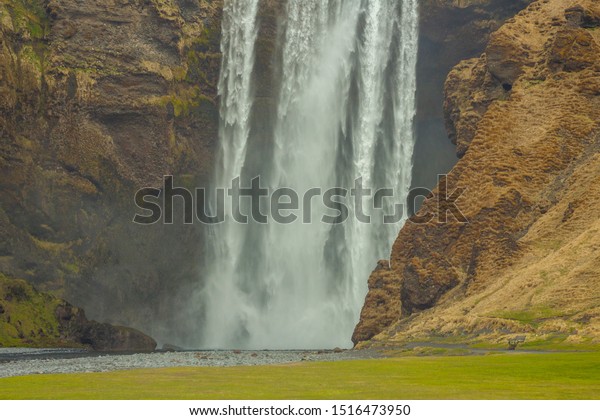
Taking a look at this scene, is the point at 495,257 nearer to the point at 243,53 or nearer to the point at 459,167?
the point at 459,167

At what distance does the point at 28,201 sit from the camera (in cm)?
13388

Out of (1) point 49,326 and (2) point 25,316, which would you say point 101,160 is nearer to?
(2) point 25,316

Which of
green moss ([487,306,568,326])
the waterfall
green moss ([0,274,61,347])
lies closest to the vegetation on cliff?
green moss ([0,274,61,347])

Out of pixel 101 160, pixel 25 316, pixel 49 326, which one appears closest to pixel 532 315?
pixel 49 326

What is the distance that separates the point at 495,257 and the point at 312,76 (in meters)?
55.1

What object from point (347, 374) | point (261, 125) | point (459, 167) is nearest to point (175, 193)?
point (261, 125)

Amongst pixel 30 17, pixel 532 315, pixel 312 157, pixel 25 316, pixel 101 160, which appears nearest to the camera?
pixel 532 315

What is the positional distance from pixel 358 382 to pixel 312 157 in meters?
91.2

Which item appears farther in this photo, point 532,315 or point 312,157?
point 312,157

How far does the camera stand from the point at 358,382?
132 ft

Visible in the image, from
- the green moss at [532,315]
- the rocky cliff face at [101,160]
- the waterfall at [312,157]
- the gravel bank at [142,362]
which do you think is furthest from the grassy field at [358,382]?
the rocky cliff face at [101,160]

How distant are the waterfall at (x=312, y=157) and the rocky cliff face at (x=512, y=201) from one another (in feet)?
65.5

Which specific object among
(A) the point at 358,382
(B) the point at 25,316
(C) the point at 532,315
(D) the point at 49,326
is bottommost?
(A) the point at 358,382

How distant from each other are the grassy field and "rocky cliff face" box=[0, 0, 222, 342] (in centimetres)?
8250
